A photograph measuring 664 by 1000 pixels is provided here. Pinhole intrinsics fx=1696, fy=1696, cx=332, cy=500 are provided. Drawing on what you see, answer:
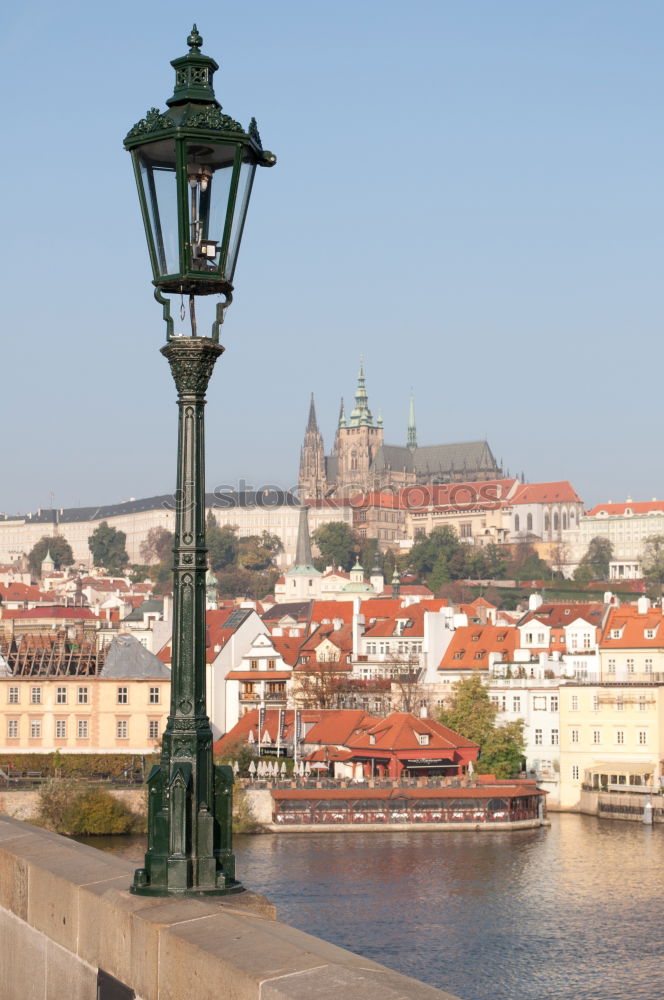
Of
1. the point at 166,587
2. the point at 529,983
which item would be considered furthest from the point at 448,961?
the point at 166,587

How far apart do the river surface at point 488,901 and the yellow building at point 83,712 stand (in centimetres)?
943

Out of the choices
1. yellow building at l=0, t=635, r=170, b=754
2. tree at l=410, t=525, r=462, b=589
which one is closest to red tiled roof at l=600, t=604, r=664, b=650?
yellow building at l=0, t=635, r=170, b=754

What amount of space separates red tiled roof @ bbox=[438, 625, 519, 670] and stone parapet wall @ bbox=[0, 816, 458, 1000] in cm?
6140

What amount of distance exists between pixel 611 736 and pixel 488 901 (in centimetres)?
2399

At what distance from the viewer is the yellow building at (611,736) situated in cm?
5991

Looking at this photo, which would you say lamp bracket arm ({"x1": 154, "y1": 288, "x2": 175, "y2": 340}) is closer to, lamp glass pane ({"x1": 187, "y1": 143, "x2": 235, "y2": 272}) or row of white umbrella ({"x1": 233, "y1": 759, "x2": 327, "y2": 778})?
lamp glass pane ({"x1": 187, "y1": 143, "x2": 235, "y2": 272})

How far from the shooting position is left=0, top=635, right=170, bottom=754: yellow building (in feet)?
195

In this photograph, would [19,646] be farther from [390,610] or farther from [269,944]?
[269,944]

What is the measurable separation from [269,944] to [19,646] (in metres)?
61.1

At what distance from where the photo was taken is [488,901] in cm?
3838

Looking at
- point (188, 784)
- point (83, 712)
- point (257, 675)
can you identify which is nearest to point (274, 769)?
point (83, 712)

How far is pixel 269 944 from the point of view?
609cm

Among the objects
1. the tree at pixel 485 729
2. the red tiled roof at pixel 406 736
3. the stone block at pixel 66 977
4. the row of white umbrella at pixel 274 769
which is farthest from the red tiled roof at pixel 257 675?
the stone block at pixel 66 977

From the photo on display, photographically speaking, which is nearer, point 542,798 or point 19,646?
point 542,798
